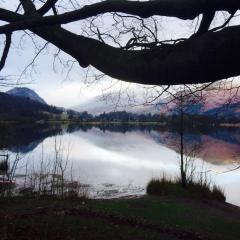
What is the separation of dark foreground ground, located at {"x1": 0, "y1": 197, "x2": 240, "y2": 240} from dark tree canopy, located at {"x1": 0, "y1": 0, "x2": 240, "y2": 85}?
3.96 m

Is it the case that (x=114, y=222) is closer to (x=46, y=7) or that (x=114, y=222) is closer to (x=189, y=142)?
(x=46, y=7)

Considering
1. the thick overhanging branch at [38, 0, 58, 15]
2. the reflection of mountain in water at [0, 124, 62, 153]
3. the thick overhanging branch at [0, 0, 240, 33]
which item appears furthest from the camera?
the reflection of mountain in water at [0, 124, 62, 153]

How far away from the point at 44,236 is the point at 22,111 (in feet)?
599

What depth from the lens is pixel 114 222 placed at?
9.55 m

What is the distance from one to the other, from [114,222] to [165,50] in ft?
21.5

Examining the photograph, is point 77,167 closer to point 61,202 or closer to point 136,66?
point 61,202

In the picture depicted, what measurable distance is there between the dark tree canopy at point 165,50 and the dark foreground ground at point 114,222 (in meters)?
3.96

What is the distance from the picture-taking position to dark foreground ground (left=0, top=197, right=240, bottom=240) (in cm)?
805

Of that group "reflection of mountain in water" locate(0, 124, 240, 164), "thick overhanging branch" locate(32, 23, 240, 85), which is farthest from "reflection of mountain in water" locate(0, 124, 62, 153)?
"thick overhanging branch" locate(32, 23, 240, 85)

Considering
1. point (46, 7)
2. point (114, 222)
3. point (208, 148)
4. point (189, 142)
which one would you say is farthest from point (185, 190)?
point (208, 148)

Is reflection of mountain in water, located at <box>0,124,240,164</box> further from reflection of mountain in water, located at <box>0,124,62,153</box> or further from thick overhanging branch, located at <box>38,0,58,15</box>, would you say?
thick overhanging branch, located at <box>38,0,58,15</box>

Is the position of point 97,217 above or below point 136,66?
below

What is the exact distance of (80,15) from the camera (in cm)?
366

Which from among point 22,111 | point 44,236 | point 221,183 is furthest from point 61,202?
point 22,111
